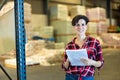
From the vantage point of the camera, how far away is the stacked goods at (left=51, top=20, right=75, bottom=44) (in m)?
14.8

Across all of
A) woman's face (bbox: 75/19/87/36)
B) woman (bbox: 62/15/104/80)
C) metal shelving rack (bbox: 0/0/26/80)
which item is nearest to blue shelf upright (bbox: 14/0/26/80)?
metal shelving rack (bbox: 0/0/26/80)

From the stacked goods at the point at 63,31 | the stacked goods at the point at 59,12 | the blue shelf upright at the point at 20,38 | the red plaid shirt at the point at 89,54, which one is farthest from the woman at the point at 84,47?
the stacked goods at the point at 59,12

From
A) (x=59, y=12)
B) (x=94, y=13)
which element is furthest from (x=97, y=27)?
(x=59, y=12)

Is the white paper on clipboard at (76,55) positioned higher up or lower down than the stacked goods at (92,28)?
lower down

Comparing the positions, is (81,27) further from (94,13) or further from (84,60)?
(94,13)

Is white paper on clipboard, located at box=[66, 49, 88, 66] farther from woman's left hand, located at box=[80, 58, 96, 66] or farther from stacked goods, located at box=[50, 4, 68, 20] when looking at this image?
stacked goods, located at box=[50, 4, 68, 20]

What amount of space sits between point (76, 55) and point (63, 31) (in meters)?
12.4

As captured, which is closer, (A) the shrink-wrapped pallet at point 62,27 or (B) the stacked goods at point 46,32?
(B) the stacked goods at point 46,32

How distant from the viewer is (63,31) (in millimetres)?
15023

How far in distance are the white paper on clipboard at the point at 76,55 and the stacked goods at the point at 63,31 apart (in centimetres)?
1203

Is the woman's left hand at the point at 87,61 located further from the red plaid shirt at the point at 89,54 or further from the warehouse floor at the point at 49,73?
the warehouse floor at the point at 49,73

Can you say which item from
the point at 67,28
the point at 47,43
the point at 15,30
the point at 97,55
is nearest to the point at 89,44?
the point at 97,55

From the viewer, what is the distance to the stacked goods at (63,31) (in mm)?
14805

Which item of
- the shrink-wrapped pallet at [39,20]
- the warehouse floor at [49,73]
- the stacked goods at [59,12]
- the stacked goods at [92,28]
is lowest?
the warehouse floor at [49,73]
